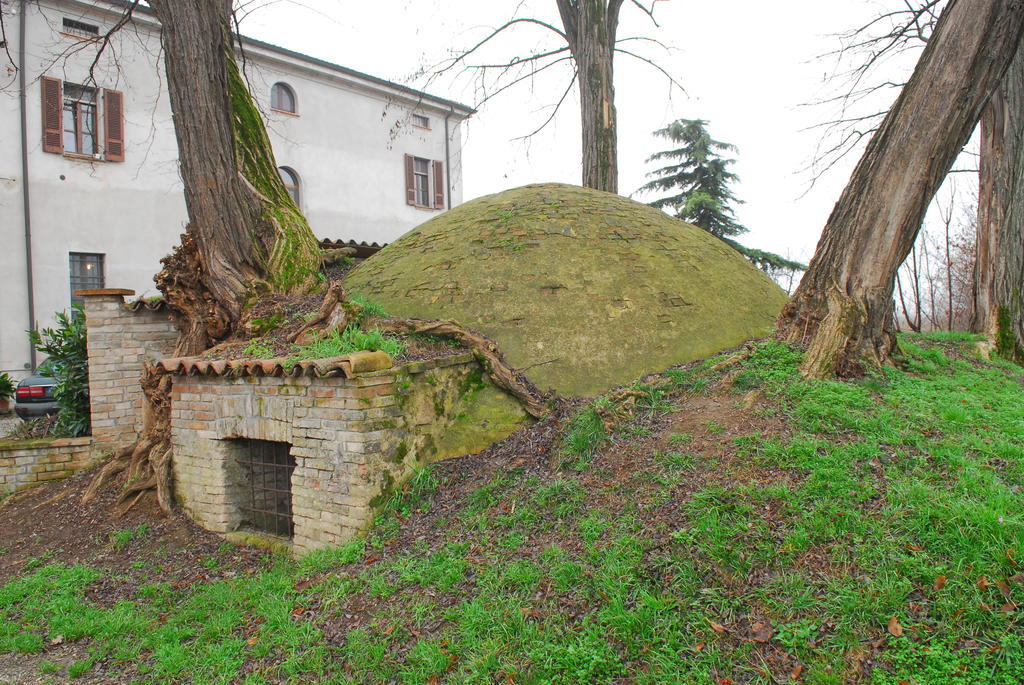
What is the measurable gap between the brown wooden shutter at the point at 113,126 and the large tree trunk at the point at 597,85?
978 cm

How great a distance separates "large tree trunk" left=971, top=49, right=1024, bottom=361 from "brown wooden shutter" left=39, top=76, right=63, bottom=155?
16.1 meters

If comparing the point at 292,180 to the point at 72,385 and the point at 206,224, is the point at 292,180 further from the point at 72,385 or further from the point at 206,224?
the point at 206,224

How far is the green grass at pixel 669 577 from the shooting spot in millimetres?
3008

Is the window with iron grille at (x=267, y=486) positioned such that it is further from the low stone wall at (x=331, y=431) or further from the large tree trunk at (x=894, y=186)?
the large tree trunk at (x=894, y=186)

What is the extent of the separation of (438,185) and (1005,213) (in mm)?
15849

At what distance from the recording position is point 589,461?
5.03m

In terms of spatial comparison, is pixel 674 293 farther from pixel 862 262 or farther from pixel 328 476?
pixel 328 476

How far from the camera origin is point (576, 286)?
725cm

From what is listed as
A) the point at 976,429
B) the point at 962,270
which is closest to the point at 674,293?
the point at 976,429

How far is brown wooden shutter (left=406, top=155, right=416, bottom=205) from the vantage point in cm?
1984

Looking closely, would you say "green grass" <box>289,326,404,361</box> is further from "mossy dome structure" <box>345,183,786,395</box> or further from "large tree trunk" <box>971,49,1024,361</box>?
"large tree trunk" <box>971,49,1024,361</box>

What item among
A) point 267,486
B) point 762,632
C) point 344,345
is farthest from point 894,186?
point 267,486

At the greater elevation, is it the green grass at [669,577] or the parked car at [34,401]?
the parked car at [34,401]

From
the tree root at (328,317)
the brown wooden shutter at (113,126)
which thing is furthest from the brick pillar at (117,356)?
the brown wooden shutter at (113,126)
